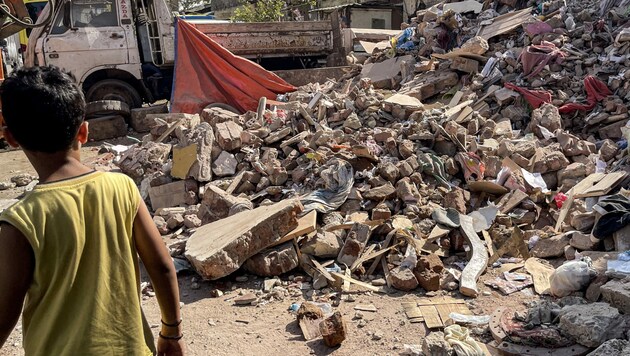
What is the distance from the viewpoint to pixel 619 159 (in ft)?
20.2

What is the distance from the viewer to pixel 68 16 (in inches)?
416

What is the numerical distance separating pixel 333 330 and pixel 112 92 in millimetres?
8804

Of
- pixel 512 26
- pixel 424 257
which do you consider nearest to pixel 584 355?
pixel 424 257

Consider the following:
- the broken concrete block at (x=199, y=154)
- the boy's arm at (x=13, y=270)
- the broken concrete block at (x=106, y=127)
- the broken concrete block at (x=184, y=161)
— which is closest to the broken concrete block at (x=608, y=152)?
the broken concrete block at (x=199, y=154)

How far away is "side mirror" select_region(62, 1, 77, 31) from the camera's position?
1053 centimetres

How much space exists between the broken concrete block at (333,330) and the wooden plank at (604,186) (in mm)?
2925

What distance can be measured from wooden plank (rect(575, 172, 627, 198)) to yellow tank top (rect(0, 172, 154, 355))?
4.82m

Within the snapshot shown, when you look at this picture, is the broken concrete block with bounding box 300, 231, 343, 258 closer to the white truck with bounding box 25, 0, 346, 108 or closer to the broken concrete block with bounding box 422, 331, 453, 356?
the broken concrete block with bounding box 422, 331, 453, 356

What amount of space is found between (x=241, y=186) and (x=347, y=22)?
15.5m

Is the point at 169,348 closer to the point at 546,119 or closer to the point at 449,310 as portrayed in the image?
the point at 449,310

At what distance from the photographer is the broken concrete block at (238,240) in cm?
464

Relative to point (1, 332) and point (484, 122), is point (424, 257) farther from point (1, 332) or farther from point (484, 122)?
point (1, 332)

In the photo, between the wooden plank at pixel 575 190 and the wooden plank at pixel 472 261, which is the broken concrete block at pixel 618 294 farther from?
the wooden plank at pixel 575 190

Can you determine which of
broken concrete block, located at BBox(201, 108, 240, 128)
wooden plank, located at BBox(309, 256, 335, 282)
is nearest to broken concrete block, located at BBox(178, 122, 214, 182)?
broken concrete block, located at BBox(201, 108, 240, 128)
